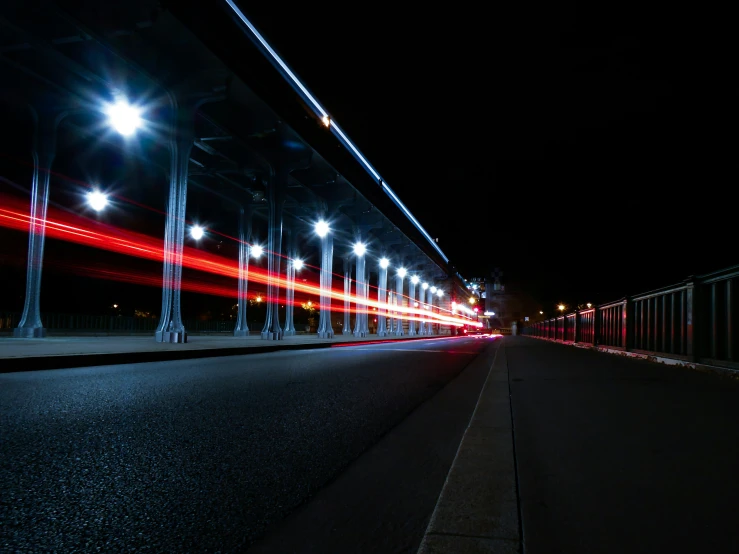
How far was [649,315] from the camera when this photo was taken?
12273mm

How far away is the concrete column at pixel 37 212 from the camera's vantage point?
1534 centimetres

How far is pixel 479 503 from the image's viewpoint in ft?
7.34

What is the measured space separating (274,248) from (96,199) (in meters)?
9.71

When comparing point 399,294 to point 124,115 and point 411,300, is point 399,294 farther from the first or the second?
point 124,115

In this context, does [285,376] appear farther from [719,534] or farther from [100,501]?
[719,534]

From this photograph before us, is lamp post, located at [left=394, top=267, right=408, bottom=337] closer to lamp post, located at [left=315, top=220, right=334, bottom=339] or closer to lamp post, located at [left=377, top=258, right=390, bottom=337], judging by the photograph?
lamp post, located at [left=377, top=258, right=390, bottom=337]

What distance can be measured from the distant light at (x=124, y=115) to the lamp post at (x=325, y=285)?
12756 millimetres

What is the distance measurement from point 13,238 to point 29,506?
2558 cm

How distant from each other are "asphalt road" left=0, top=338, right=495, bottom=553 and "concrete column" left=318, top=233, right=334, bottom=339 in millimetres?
21205

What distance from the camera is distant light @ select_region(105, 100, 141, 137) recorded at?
1542 centimetres

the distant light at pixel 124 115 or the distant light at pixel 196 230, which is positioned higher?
the distant light at pixel 124 115

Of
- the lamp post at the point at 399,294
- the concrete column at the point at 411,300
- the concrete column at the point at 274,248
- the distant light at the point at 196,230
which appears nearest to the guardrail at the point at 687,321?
the concrete column at the point at 274,248

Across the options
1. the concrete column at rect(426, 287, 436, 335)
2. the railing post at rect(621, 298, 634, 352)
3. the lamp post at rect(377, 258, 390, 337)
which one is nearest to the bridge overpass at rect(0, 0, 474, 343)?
the lamp post at rect(377, 258, 390, 337)

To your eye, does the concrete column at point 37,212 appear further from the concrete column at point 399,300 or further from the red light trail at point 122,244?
the concrete column at point 399,300
